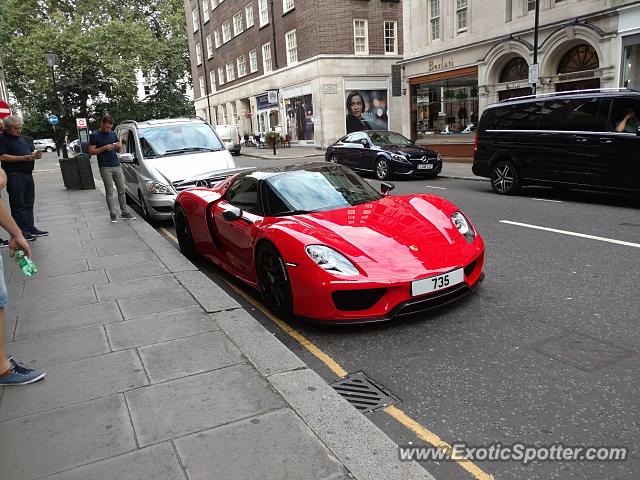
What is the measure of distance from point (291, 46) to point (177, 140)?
88.1 feet

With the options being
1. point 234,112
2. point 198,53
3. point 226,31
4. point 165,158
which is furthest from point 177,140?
point 198,53

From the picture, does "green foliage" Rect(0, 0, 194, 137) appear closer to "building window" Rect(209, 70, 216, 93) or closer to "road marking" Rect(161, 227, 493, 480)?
"building window" Rect(209, 70, 216, 93)

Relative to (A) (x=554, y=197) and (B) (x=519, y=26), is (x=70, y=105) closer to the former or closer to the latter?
(B) (x=519, y=26)

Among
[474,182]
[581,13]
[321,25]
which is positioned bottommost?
[474,182]

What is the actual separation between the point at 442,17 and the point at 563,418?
68.0 feet

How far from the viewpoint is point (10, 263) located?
267 inches

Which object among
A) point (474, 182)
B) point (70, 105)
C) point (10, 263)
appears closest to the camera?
point (10, 263)

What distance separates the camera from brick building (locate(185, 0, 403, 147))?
3144cm

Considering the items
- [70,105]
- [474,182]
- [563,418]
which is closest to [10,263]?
[563,418]

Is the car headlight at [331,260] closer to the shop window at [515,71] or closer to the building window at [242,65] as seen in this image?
the shop window at [515,71]

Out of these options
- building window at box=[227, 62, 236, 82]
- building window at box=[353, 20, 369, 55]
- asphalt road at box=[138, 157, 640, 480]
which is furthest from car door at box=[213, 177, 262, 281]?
building window at box=[227, 62, 236, 82]

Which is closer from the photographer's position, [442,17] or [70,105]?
Answer: [442,17]

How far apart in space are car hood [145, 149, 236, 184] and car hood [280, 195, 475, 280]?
5107 mm

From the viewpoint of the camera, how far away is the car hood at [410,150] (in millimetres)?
14742
